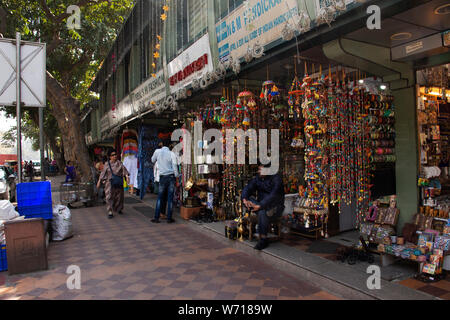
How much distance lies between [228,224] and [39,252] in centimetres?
Result: 301

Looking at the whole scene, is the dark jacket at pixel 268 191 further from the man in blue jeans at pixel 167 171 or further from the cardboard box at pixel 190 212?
the man in blue jeans at pixel 167 171

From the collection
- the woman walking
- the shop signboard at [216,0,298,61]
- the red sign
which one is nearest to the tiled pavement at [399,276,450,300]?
the shop signboard at [216,0,298,61]

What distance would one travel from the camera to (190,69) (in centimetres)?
682

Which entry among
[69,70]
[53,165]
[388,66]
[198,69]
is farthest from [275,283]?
[53,165]

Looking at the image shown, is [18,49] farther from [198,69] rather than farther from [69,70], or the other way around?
[69,70]

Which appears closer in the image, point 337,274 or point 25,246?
point 337,274

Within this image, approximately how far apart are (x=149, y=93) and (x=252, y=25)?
18.0ft

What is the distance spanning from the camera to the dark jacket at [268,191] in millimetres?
4812

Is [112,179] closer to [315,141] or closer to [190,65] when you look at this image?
[190,65]

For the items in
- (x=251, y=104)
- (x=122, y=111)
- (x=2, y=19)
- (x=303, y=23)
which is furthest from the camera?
(x=122, y=111)

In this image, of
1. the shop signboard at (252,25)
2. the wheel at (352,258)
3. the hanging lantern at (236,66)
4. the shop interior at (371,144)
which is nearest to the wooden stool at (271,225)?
the shop interior at (371,144)

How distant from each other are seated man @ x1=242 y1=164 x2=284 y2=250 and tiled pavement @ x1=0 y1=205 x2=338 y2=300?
0.52 m

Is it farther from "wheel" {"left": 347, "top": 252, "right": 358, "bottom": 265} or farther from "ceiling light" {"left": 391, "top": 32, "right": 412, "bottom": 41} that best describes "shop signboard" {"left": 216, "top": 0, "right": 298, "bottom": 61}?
"wheel" {"left": 347, "top": 252, "right": 358, "bottom": 265}

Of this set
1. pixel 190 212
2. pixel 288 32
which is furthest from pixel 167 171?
pixel 288 32
